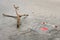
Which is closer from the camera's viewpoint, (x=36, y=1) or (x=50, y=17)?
(x=50, y=17)

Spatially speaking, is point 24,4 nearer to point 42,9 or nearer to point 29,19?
point 42,9

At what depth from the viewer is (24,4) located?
6.31 ft

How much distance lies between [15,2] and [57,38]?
3.12 ft

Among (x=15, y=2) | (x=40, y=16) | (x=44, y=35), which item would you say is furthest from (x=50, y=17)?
(x=15, y=2)

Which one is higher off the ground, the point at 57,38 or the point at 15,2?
the point at 15,2

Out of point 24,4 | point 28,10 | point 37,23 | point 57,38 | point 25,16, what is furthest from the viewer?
point 24,4

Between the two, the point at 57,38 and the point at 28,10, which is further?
the point at 28,10

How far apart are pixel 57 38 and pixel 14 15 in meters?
0.60

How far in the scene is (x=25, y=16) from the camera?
5.20 feet

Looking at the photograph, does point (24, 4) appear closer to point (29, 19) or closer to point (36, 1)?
point (36, 1)

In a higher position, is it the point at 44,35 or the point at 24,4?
the point at 24,4

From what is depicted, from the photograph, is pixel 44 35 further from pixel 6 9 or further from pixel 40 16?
pixel 6 9

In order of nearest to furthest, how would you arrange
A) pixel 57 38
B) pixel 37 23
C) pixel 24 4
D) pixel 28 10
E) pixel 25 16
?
1. pixel 57 38
2. pixel 37 23
3. pixel 25 16
4. pixel 28 10
5. pixel 24 4

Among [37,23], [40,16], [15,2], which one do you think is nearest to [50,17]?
[40,16]
